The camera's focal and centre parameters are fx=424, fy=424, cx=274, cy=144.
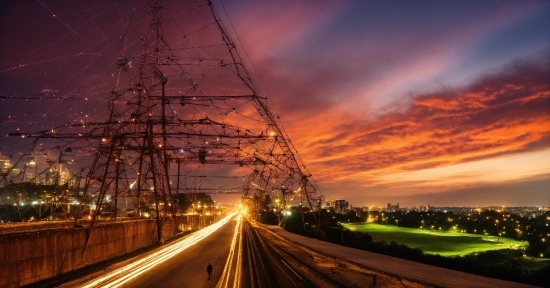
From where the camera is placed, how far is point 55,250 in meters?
27.3

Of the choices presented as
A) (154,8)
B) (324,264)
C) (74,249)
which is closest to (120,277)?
(74,249)

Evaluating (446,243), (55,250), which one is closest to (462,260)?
(55,250)

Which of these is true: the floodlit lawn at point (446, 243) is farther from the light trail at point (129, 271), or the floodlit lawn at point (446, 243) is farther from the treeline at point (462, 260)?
the light trail at point (129, 271)

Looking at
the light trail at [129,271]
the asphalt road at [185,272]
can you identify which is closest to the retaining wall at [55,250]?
the light trail at [129,271]

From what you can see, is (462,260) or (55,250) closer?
(55,250)

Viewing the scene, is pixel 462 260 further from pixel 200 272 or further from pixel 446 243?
pixel 446 243

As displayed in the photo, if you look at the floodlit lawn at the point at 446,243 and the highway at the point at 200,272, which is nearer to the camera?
the highway at the point at 200,272

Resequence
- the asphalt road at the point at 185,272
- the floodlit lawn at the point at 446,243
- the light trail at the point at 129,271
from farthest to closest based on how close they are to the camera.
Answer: the floodlit lawn at the point at 446,243 → the asphalt road at the point at 185,272 → the light trail at the point at 129,271

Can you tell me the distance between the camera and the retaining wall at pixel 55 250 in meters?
22.1

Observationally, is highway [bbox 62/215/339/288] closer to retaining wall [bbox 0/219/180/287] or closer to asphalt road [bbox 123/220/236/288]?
asphalt road [bbox 123/220/236/288]

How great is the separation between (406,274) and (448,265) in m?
9.01

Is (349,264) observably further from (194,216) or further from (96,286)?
(194,216)

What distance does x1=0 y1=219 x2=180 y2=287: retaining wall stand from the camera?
22.1 m

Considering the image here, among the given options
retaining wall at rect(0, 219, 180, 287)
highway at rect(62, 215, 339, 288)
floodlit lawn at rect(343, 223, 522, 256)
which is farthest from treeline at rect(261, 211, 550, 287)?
retaining wall at rect(0, 219, 180, 287)
